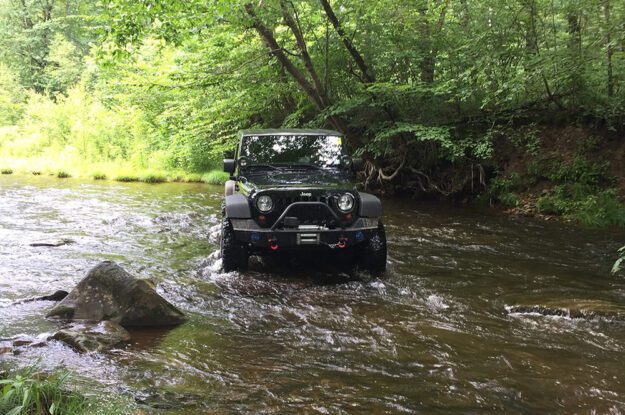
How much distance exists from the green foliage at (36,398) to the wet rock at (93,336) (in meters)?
1.03

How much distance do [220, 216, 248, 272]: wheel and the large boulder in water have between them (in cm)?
142

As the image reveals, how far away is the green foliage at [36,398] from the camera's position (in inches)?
98.0

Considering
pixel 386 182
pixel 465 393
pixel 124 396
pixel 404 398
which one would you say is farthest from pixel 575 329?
pixel 386 182

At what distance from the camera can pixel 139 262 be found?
23.1 feet

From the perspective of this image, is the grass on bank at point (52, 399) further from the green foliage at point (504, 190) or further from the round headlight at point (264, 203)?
the green foliage at point (504, 190)

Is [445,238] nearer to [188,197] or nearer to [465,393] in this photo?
[465,393]

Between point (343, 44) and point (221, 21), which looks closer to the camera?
point (221, 21)

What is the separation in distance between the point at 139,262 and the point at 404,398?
494 cm

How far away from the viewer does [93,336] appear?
4027 mm

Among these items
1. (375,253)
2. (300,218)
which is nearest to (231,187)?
(300,218)

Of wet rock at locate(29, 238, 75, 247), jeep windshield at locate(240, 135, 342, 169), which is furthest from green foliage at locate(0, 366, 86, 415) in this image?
wet rock at locate(29, 238, 75, 247)

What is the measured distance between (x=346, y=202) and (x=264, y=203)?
98cm

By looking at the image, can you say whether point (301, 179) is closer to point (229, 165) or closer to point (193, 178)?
point (229, 165)

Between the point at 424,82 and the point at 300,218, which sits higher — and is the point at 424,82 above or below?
above
